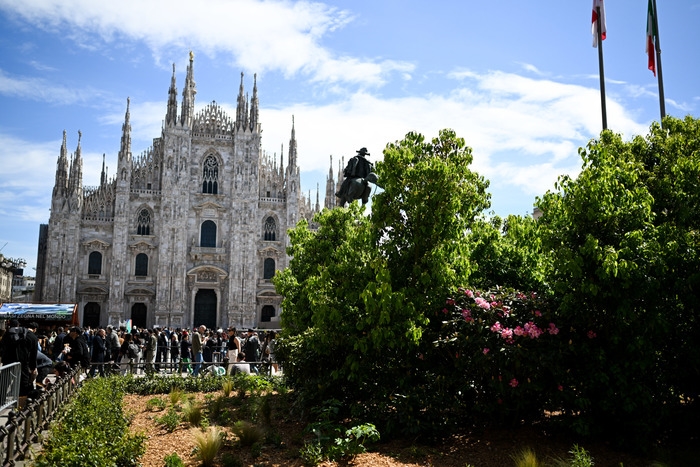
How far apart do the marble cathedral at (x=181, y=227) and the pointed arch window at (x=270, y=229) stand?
8 cm

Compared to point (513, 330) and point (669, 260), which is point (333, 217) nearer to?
point (513, 330)

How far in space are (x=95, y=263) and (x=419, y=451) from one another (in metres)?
40.2

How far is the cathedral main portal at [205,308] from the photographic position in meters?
44.9

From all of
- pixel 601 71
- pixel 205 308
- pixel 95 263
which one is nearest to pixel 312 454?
pixel 601 71

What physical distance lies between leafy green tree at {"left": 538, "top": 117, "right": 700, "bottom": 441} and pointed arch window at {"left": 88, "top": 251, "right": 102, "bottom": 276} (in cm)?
4022

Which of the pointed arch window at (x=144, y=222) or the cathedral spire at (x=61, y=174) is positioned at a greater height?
the cathedral spire at (x=61, y=174)

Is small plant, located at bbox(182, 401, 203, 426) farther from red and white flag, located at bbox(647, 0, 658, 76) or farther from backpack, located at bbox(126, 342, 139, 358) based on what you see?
red and white flag, located at bbox(647, 0, 658, 76)

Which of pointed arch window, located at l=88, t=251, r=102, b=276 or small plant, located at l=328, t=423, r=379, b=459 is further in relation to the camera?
pointed arch window, located at l=88, t=251, r=102, b=276

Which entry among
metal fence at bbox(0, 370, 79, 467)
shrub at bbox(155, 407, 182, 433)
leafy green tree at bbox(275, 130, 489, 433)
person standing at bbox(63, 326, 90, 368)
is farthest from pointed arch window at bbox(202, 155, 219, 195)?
leafy green tree at bbox(275, 130, 489, 433)

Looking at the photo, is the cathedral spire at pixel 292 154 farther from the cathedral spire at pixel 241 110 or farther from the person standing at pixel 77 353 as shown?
the person standing at pixel 77 353

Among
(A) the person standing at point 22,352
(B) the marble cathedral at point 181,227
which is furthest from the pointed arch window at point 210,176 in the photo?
(A) the person standing at point 22,352

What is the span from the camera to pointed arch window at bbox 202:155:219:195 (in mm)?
46125

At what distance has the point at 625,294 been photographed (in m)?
8.84

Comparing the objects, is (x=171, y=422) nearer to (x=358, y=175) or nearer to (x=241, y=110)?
(x=358, y=175)
